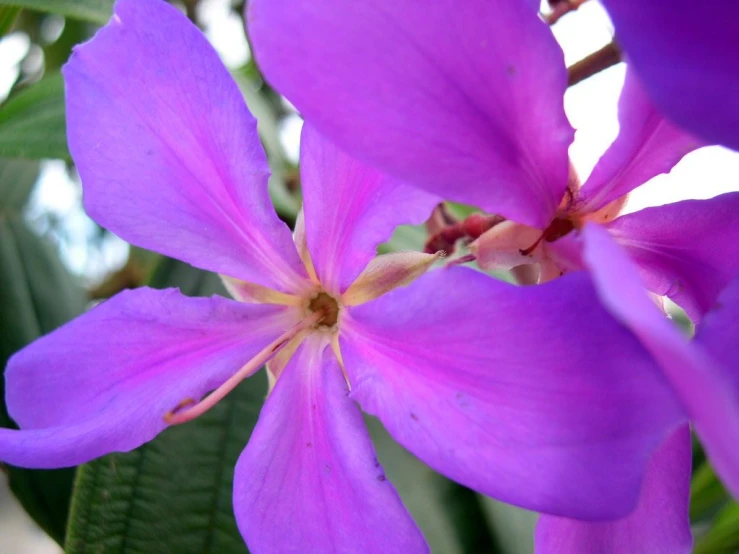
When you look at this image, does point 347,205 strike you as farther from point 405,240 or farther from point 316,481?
point 405,240

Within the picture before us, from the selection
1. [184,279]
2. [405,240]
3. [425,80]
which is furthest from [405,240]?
[425,80]

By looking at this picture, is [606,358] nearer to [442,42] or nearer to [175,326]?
[442,42]

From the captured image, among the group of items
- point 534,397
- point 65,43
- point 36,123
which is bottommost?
point 534,397

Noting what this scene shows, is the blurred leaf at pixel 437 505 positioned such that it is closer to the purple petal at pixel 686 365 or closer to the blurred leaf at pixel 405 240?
the blurred leaf at pixel 405 240

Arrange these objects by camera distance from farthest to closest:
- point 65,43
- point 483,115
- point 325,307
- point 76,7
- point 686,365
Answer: point 65,43 → point 76,7 → point 325,307 → point 483,115 → point 686,365

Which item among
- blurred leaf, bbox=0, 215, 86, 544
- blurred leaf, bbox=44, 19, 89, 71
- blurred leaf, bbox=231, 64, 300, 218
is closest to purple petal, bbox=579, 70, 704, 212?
blurred leaf, bbox=231, 64, 300, 218

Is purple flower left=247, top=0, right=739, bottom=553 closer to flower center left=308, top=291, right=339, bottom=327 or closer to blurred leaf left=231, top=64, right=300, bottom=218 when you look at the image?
flower center left=308, top=291, right=339, bottom=327

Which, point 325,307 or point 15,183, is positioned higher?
point 15,183
